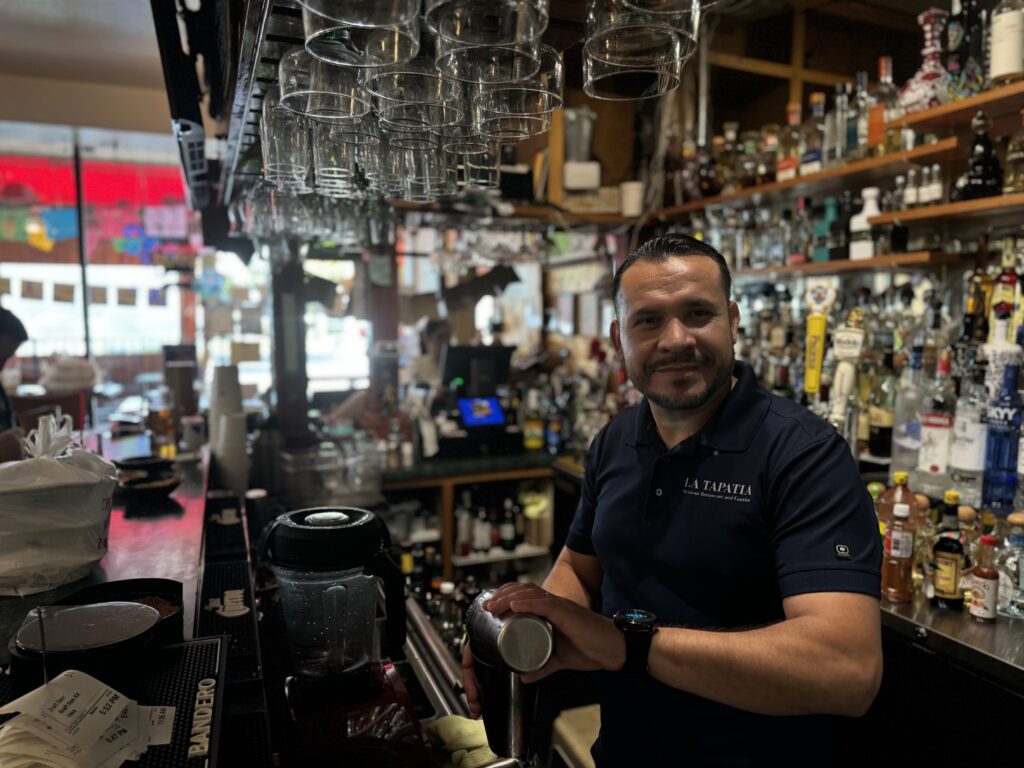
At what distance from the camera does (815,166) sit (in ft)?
9.34

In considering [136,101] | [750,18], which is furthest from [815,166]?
[136,101]

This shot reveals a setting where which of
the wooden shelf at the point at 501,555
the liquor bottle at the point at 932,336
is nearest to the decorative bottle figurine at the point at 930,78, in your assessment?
the liquor bottle at the point at 932,336

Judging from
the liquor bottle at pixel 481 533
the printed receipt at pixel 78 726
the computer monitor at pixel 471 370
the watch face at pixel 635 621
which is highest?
the computer monitor at pixel 471 370

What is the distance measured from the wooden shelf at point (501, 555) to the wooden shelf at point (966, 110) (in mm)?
2626

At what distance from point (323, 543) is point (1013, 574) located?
69.4 inches

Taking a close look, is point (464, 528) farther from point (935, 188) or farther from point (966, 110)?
point (966, 110)

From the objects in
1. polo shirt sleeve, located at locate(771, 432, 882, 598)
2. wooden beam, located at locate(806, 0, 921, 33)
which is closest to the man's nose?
polo shirt sleeve, located at locate(771, 432, 882, 598)

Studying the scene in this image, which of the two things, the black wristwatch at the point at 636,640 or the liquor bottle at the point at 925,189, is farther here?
the liquor bottle at the point at 925,189

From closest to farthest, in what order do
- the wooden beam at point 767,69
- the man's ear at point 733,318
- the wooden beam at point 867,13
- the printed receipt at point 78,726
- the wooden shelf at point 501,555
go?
the printed receipt at point 78,726
the man's ear at point 733,318
the wooden beam at point 867,13
the wooden beam at point 767,69
the wooden shelf at point 501,555

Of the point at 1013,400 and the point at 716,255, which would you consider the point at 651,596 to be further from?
the point at 1013,400

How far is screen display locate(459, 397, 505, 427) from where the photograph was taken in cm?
380

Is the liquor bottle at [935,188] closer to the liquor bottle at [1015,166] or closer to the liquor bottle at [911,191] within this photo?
the liquor bottle at [911,191]

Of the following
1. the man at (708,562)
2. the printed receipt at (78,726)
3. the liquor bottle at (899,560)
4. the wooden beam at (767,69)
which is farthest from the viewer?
the wooden beam at (767,69)

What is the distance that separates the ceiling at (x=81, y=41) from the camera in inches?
136
